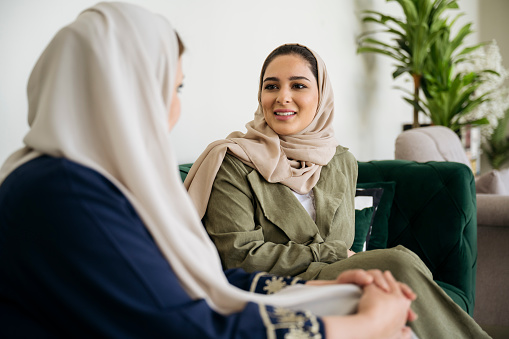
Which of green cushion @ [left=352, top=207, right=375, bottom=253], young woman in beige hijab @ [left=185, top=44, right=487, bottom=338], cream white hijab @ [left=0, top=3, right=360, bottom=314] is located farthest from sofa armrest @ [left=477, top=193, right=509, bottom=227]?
cream white hijab @ [left=0, top=3, right=360, bottom=314]

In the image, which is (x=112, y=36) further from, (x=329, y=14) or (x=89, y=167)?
(x=329, y=14)

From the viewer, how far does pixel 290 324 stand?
887 mm

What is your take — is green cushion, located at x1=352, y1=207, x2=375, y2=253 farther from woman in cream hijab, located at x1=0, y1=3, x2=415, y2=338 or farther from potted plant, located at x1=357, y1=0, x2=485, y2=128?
potted plant, located at x1=357, y1=0, x2=485, y2=128

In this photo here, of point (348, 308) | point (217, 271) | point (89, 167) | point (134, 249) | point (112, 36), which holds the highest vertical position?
point (112, 36)

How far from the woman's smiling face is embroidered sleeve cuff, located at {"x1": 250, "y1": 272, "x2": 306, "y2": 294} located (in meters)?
0.85

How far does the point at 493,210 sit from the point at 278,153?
1416 millimetres

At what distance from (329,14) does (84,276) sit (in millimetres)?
3092

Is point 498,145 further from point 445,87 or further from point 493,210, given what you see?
point 493,210

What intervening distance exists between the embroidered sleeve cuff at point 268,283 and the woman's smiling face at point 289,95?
848 mm

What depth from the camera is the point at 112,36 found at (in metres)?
0.89

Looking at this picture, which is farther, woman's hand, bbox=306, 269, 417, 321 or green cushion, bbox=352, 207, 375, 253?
green cushion, bbox=352, 207, 375, 253

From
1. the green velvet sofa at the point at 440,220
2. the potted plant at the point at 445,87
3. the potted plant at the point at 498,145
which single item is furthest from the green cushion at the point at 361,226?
the potted plant at the point at 498,145

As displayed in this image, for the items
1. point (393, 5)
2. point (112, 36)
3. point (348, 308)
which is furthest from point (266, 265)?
point (393, 5)

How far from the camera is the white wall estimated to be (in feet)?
4.97
